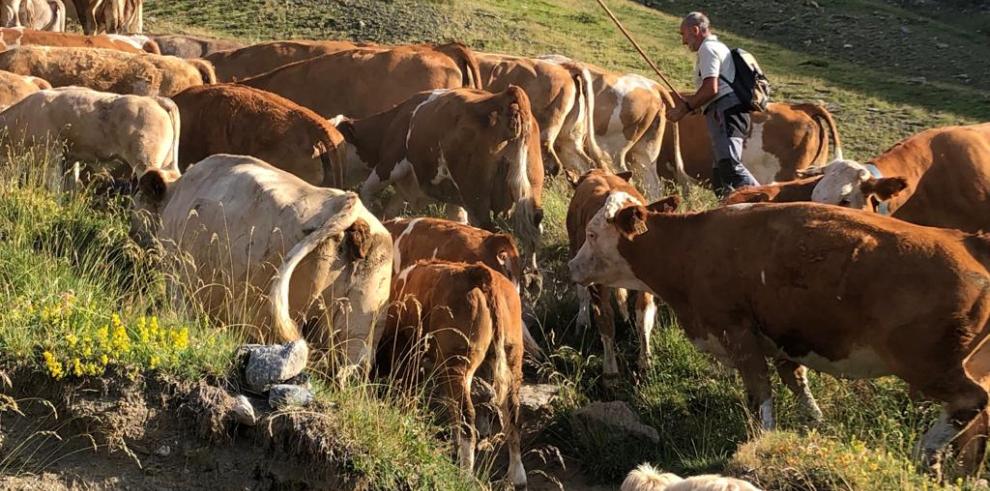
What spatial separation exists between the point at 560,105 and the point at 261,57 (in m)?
4.33

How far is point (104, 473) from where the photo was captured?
6.14 m

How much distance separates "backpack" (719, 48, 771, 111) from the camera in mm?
12180

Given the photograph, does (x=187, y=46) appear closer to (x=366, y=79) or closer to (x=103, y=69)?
(x=366, y=79)

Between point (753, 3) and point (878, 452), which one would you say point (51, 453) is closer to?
point (878, 452)

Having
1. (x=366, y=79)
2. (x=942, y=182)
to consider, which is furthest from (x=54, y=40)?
(x=942, y=182)

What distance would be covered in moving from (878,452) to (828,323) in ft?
3.44

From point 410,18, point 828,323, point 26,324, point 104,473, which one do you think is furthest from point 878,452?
point 410,18

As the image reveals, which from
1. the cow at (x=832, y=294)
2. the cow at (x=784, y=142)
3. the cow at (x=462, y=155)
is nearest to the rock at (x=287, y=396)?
the cow at (x=832, y=294)

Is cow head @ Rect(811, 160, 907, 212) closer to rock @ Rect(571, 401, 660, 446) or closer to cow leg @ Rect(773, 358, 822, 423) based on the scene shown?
cow leg @ Rect(773, 358, 822, 423)

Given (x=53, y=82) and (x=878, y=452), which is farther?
(x=53, y=82)

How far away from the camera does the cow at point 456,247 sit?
930cm

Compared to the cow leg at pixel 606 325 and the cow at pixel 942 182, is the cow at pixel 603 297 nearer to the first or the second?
the cow leg at pixel 606 325

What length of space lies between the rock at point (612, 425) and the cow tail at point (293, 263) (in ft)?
7.78

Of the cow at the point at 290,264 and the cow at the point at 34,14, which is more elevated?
the cow at the point at 290,264
